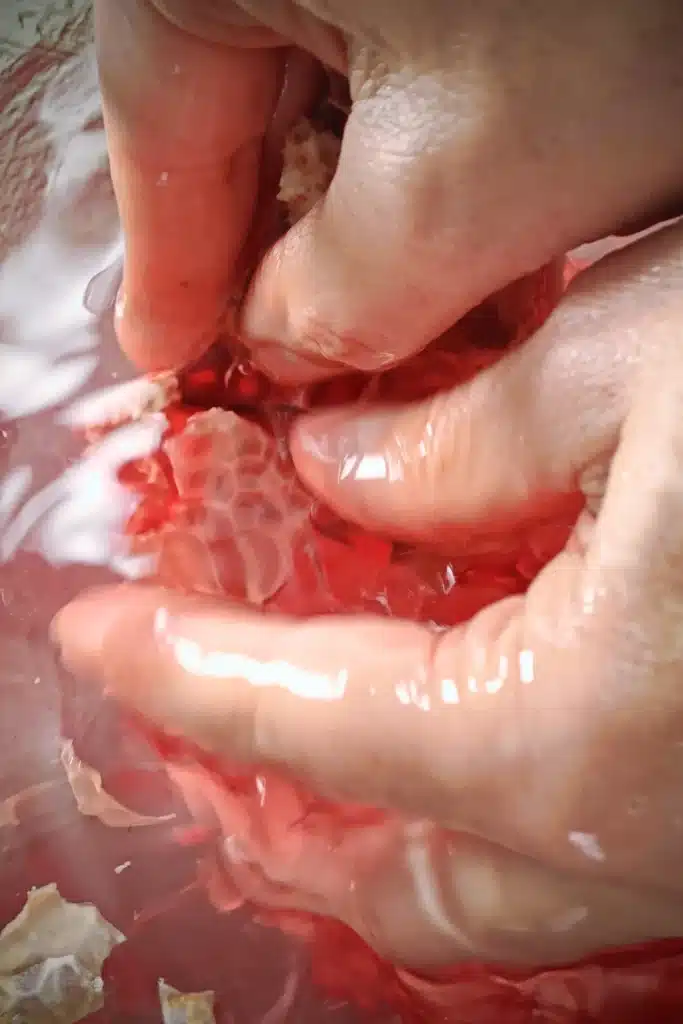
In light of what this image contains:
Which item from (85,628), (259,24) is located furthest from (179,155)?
(85,628)

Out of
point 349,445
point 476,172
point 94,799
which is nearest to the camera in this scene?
point 476,172

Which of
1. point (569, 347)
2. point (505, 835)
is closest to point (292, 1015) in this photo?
point (505, 835)

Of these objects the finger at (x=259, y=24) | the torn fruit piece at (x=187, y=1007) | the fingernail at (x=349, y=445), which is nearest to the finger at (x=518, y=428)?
the fingernail at (x=349, y=445)

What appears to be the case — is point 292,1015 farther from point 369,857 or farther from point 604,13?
point 604,13

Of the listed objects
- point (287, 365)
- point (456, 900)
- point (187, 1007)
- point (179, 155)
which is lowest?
point (187, 1007)

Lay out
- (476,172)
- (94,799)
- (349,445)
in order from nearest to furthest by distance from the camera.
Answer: (476,172)
(349,445)
(94,799)

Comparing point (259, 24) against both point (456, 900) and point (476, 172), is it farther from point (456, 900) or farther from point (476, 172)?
point (456, 900)

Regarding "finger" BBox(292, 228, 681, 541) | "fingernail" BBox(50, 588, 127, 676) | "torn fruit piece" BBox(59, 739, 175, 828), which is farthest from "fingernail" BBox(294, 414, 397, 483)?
"torn fruit piece" BBox(59, 739, 175, 828)
